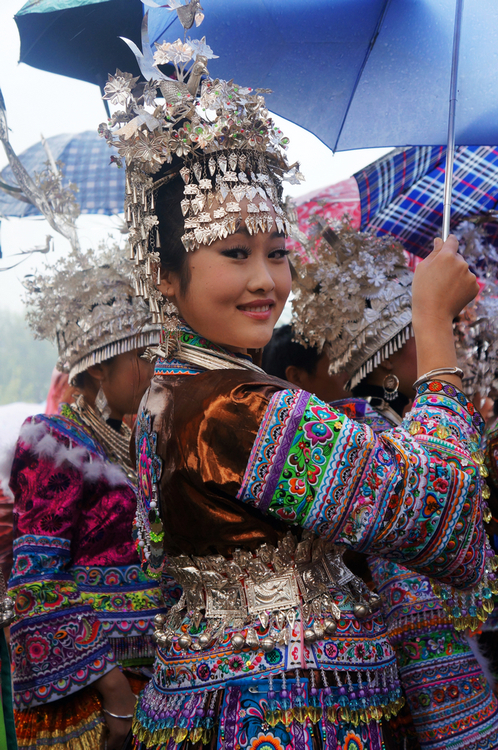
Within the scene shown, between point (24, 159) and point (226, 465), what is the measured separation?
208cm

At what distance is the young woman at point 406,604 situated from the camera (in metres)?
1.87

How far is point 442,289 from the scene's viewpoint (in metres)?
1.70

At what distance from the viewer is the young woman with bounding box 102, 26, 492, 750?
1.36 m

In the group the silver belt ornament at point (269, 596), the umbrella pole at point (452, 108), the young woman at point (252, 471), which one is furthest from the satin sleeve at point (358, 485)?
the umbrella pole at point (452, 108)

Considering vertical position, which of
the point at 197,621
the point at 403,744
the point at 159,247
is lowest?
the point at 403,744

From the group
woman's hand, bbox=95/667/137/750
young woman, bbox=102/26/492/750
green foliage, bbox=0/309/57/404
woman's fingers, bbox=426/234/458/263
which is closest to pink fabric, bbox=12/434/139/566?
woman's hand, bbox=95/667/137/750

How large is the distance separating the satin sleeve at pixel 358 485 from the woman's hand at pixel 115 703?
1.22 meters

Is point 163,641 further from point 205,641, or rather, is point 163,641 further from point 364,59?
point 364,59

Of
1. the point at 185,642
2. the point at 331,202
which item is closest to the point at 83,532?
the point at 185,642

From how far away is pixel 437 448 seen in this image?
1.44m

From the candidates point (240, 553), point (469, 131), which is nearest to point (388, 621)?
point (240, 553)

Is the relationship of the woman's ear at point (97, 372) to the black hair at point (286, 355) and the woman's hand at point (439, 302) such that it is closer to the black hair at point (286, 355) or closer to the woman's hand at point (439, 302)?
the black hair at point (286, 355)

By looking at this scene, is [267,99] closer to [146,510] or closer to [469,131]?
[469,131]

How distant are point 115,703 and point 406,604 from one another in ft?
3.33
